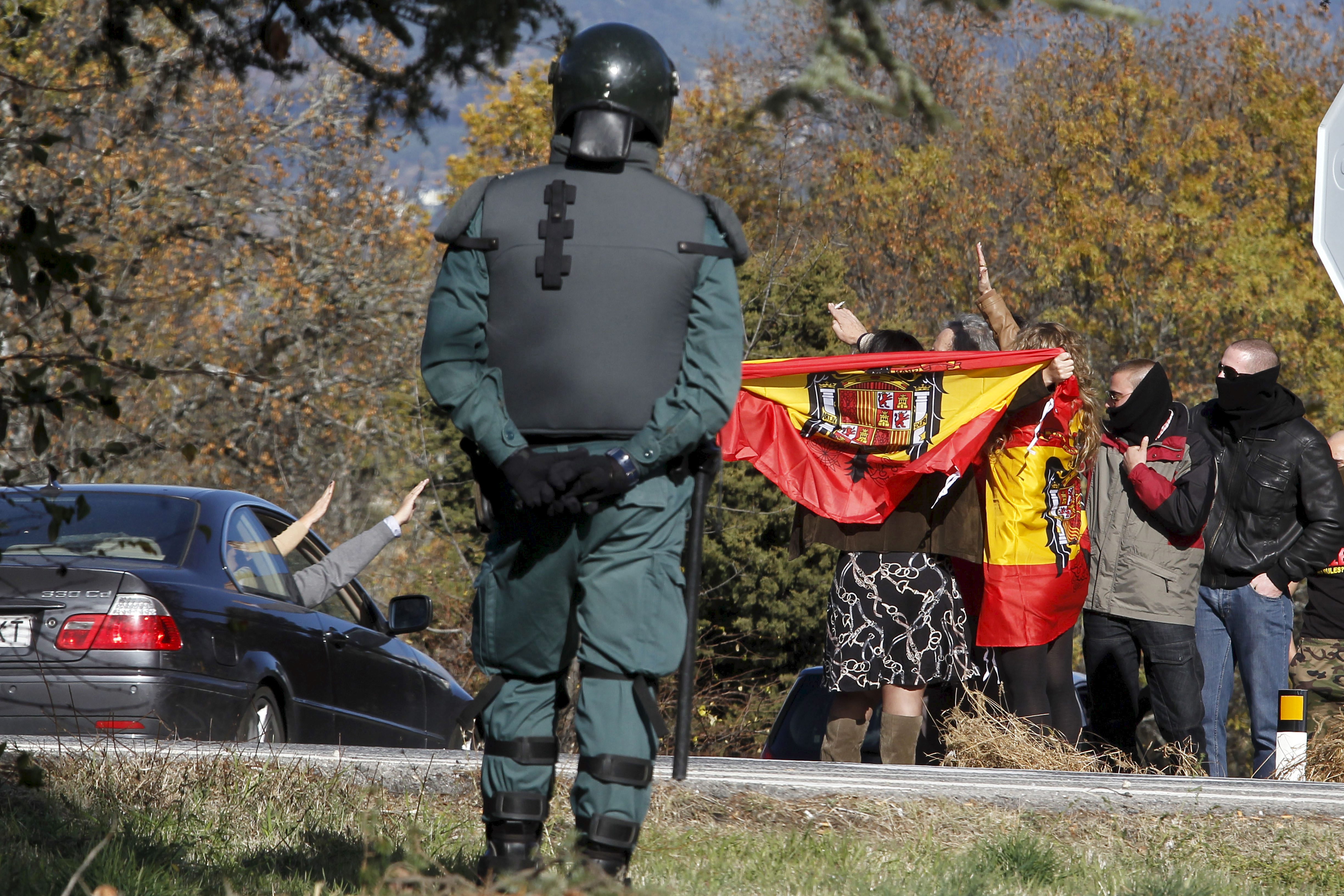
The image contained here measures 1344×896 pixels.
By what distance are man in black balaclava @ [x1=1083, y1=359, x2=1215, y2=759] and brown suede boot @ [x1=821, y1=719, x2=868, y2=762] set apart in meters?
1.13

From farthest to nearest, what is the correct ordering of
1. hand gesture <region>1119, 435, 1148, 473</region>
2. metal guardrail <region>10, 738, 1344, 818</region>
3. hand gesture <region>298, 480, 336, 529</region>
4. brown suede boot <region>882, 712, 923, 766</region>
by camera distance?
1. hand gesture <region>298, 480, 336, 529</region>
2. hand gesture <region>1119, 435, 1148, 473</region>
3. brown suede boot <region>882, 712, 923, 766</region>
4. metal guardrail <region>10, 738, 1344, 818</region>

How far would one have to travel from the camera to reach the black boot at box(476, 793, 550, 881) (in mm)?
3166

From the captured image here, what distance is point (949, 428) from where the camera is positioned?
20.4ft

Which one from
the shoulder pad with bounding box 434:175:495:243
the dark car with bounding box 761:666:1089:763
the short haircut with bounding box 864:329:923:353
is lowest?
the dark car with bounding box 761:666:1089:763

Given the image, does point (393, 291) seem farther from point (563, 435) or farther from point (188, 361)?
point (563, 435)

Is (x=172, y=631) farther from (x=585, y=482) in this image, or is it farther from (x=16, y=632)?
(x=585, y=482)

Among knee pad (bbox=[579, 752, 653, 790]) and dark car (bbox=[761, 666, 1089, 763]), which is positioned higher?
knee pad (bbox=[579, 752, 653, 790])

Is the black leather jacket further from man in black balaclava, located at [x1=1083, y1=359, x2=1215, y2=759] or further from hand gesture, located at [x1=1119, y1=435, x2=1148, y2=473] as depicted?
hand gesture, located at [x1=1119, y1=435, x2=1148, y2=473]

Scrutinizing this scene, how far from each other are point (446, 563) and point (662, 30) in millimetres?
→ 13154

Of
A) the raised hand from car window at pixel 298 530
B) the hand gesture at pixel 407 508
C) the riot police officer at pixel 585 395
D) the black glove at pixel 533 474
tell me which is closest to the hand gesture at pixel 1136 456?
the hand gesture at pixel 407 508

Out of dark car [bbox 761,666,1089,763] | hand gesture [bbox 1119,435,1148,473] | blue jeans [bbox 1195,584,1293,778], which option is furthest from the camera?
dark car [bbox 761,666,1089,763]

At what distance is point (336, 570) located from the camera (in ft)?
22.7

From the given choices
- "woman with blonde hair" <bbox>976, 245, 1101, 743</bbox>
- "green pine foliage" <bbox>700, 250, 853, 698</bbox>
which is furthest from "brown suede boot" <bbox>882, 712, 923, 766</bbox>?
"green pine foliage" <bbox>700, 250, 853, 698</bbox>

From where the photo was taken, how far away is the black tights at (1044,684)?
5.95m
